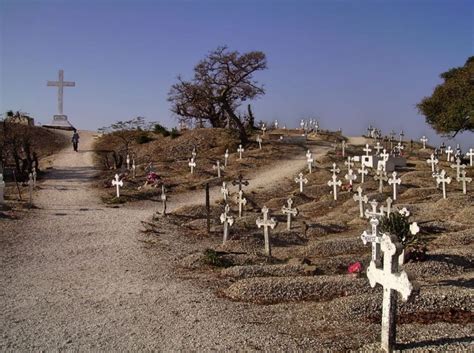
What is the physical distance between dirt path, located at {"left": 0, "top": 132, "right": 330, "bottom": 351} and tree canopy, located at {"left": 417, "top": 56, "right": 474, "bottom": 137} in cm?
2110

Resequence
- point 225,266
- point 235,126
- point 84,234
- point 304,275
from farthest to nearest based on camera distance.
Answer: point 235,126 < point 84,234 < point 225,266 < point 304,275

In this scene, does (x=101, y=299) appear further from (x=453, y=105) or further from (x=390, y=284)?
(x=453, y=105)

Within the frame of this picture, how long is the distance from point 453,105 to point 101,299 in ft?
87.9

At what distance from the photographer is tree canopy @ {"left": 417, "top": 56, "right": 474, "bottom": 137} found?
30219 mm

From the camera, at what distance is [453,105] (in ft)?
101

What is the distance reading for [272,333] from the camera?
780 centimetres

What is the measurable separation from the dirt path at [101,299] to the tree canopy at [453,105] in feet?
69.2

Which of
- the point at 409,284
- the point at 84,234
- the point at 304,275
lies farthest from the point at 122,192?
the point at 409,284

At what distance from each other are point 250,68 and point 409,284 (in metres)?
37.4

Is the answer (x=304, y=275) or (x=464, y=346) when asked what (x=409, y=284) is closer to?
(x=464, y=346)

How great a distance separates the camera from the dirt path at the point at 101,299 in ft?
24.9

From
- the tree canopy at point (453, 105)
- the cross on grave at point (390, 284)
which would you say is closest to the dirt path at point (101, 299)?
the cross on grave at point (390, 284)

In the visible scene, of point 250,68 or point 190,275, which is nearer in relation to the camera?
point 190,275

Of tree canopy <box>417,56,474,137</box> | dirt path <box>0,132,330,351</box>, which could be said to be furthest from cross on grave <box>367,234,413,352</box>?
tree canopy <box>417,56,474,137</box>
